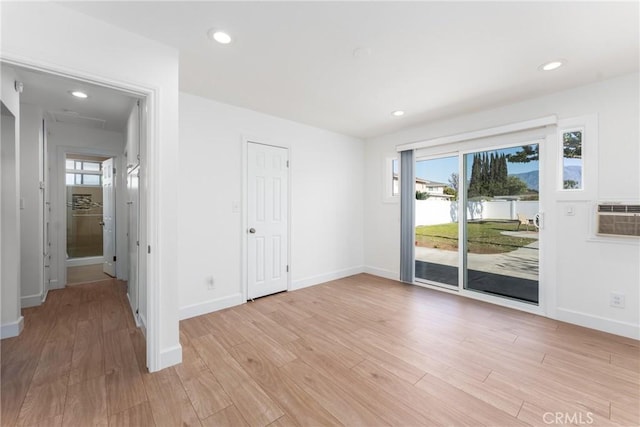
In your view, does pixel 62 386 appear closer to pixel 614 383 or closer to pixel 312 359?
pixel 312 359

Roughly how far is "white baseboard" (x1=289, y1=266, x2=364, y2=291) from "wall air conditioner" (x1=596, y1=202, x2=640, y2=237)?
10.8ft

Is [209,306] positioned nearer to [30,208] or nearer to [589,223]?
[30,208]

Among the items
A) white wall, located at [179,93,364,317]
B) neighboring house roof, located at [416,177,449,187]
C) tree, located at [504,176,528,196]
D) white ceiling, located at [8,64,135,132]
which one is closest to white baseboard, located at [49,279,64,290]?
white ceiling, located at [8,64,135,132]

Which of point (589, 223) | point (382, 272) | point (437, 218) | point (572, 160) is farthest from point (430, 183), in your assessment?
point (589, 223)

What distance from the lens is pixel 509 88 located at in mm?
2807

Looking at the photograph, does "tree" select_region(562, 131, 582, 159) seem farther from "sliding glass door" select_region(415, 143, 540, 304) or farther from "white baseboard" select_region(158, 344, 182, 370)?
"white baseboard" select_region(158, 344, 182, 370)

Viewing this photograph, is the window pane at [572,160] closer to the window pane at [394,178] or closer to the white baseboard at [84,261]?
the window pane at [394,178]

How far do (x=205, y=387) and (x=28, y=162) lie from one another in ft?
12.3

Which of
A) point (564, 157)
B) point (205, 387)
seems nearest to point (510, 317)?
point (564, 157)

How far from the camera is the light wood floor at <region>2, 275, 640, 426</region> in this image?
1592mm

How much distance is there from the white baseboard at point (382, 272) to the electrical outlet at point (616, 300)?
248 cm

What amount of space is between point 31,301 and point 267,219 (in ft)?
10.1

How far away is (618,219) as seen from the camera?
8.30 feet

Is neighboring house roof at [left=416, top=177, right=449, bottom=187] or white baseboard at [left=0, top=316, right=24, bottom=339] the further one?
neighboring house roof at [left=416, top=177, right=449, bottom=187]
